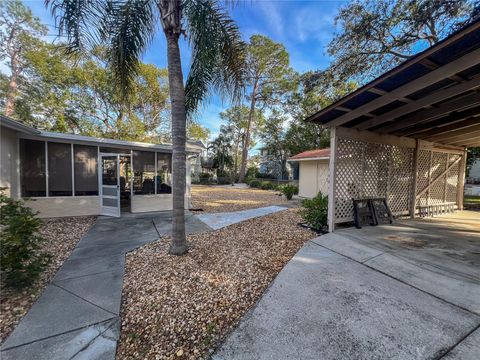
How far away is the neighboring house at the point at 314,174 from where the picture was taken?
12.1m

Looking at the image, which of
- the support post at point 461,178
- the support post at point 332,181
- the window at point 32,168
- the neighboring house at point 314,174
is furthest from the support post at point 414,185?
the window at point 32,168

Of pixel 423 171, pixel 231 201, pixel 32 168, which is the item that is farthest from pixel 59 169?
pixel 423 171

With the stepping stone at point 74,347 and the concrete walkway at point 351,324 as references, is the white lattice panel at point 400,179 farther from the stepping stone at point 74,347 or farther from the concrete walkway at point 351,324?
the stepping stone at point 74,347

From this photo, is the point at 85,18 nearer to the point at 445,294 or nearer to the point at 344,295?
the point at 344,295

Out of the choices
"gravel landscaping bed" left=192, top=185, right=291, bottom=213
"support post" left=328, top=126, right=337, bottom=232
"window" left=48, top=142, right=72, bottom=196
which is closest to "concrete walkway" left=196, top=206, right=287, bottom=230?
"gravel landscaping bed" left=192, top=185, right=291, bottom=213

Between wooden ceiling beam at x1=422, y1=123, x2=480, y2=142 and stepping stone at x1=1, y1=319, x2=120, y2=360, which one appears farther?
wooden ceiling beam at x1=422, y1=123, x2=480, y2=142

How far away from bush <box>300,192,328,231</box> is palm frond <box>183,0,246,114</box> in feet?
11.1

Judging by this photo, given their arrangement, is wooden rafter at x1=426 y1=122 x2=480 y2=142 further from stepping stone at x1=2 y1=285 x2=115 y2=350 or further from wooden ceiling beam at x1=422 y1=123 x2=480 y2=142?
stepping stone at x1=2 y1=285 x2=115 y2=350

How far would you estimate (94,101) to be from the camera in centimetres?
1516

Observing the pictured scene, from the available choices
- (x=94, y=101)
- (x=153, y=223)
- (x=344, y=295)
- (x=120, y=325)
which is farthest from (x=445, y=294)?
(x=94, y=101)

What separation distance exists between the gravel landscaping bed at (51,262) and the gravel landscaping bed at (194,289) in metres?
1.03

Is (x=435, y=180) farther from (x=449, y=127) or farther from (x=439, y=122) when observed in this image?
(x=439, y=122)

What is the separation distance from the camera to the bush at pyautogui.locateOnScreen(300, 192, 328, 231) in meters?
5.39

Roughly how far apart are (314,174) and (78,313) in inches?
492
